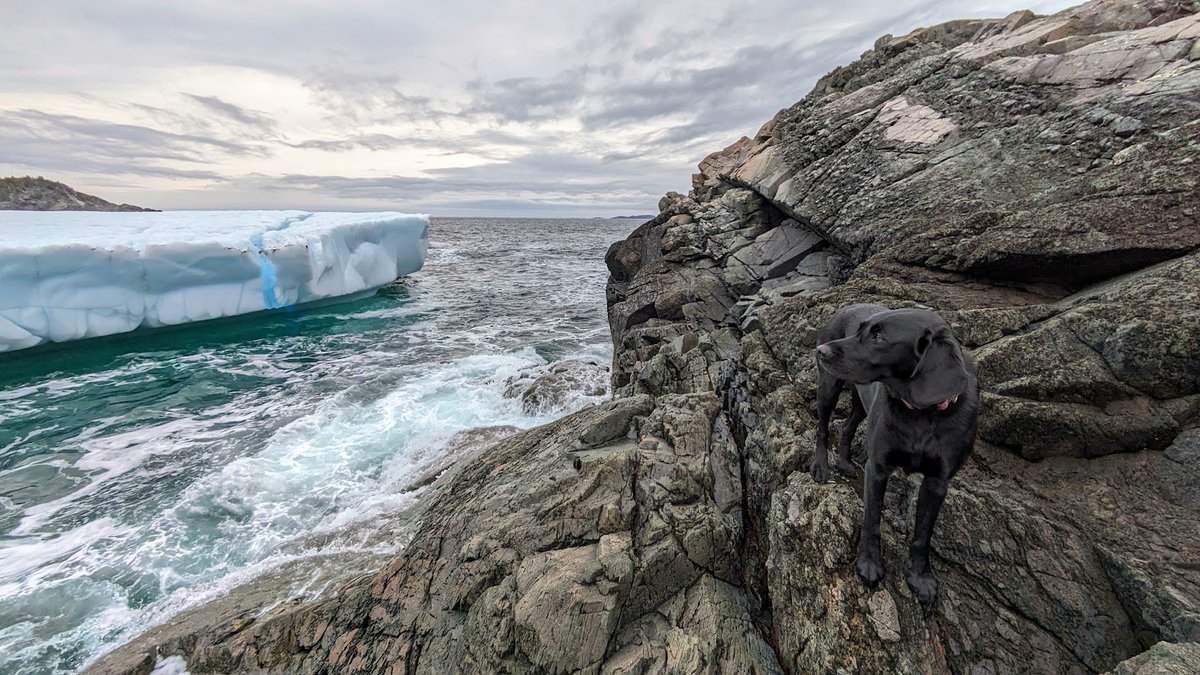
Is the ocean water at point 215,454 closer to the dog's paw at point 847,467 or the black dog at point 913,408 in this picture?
the dog's paw at point 847,467

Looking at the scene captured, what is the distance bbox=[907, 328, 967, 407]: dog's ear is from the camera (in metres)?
2.66

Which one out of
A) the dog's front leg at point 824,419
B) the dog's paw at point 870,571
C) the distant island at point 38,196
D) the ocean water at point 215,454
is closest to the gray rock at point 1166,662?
the dog's paw at point 870,571

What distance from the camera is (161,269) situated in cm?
1922

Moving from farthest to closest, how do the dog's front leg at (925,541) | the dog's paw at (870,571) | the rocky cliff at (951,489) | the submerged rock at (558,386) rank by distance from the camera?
the submerged rock at (558,386) → the dog's paw at (870,571) → the rocky cliff at (951,489) → the dog's front leg at (925,541)

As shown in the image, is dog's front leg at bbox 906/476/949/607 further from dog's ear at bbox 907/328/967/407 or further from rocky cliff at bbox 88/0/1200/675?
dog's ear at bbox 907/328/967/407

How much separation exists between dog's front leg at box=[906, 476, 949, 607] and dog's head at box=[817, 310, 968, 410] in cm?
56

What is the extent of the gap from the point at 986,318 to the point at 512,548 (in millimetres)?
5096

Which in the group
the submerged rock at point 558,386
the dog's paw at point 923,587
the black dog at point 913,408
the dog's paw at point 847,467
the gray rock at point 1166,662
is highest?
the black dog at point 913,408

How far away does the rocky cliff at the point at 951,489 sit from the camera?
10.3 feet

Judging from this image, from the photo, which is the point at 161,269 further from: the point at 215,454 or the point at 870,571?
the point at 870,571

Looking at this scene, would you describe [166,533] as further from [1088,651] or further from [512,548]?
[1088,651]

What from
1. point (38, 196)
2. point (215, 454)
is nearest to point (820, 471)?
point (215, 454)

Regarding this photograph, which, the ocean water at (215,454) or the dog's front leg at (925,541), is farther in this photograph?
the ocean water at (215,454)

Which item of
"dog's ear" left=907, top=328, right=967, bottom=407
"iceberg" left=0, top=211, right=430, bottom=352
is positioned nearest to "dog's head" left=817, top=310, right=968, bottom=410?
"dog's ear" left=907, top=328, right=967, bottom=407
